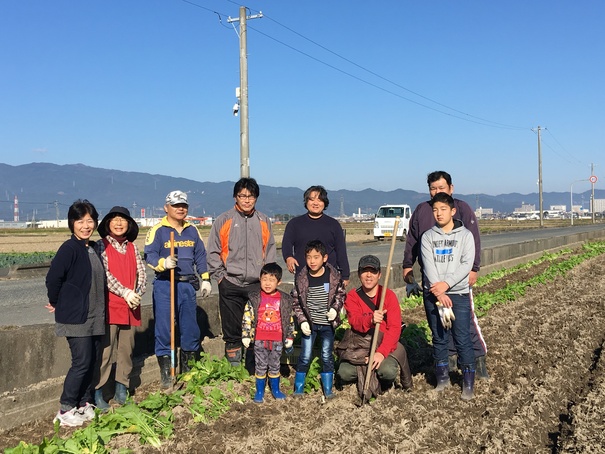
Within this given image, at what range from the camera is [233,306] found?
603 cm

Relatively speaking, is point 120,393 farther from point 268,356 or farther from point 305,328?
point 305,328

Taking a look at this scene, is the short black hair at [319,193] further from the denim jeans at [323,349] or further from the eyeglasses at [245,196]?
the denim jeans at [323,349]

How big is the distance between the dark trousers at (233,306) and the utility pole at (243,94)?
10.4m

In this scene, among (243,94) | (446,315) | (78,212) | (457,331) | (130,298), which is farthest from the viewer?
(243,94)

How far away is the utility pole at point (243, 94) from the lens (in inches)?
648

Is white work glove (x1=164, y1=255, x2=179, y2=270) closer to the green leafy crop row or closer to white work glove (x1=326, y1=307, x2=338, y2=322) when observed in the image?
white work glove (x1=326, y1=307, x2=338, y2=322)

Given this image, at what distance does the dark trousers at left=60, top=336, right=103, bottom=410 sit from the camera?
4.75 metres

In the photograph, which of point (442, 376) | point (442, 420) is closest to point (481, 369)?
point (442, 376)

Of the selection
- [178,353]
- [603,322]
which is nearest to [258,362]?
[178,353]

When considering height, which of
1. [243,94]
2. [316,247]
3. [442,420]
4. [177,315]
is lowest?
[442,420]

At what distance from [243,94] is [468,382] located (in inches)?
509

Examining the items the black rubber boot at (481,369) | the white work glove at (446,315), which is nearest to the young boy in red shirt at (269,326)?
the white work glove at (446,315)

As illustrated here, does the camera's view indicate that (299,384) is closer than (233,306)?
Yes

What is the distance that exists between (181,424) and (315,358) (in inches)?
73.9
